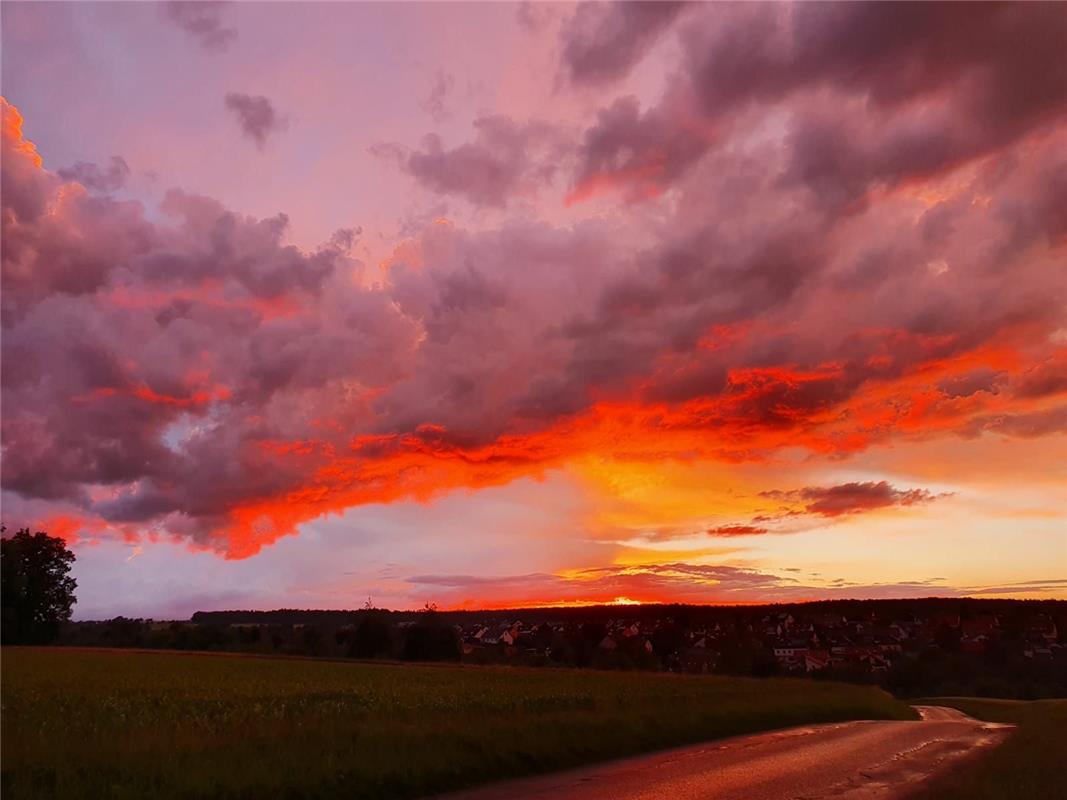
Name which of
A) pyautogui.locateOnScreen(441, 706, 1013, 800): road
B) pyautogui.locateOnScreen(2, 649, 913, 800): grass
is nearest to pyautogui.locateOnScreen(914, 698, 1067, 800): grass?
pyautogui.locateOnScreen(441, 706, 1013, 800): road

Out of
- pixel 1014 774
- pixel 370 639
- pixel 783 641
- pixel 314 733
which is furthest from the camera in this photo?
pixel 783 641

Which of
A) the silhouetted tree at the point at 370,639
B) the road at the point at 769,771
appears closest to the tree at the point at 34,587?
the silhouetted tree at the point at 370,639

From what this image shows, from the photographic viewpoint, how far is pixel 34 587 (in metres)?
106

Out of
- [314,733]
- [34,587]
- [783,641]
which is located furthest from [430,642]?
[783,641]

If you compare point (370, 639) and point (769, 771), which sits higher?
point (370, 639)

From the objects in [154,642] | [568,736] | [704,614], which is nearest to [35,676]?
[568,736]

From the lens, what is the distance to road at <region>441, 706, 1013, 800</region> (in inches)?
595

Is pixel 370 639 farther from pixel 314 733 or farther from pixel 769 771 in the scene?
pixel 769 771

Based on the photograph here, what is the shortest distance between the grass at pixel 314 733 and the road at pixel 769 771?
128 centimetres

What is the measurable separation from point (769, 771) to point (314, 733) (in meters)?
9.65

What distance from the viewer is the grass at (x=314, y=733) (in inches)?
536

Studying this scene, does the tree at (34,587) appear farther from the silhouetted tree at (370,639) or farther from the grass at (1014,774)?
the grass at (1014,774)

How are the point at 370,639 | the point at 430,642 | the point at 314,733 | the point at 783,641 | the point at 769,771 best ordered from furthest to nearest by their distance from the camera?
the point at 783,641 → the point at 370,639 → the point at 430,642 → the point at 769,771 → the point at 314,733

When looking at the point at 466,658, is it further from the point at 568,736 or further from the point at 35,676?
the point at 568,736
